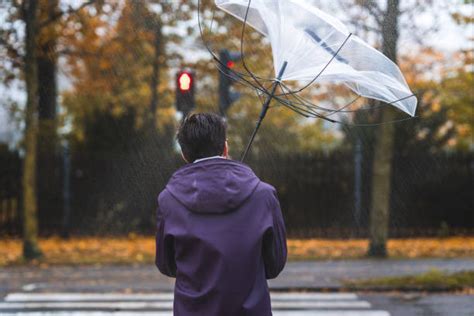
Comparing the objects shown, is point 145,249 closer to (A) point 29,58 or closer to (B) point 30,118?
(B) point 30,118

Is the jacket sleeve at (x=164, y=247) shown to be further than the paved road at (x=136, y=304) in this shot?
No

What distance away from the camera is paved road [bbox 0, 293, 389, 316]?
8.17 metres

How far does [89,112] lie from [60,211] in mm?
2329

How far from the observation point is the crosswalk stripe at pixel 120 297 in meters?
9.05

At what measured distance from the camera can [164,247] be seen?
296 centimetres

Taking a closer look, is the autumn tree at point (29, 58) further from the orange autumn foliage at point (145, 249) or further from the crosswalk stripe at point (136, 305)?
the crosswalk stripe at point (136, 305)

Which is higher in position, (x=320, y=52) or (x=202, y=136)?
(x=320, y=52)

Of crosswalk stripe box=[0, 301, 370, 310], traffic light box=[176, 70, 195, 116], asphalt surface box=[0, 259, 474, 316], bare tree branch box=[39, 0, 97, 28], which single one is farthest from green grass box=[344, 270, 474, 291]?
bare tree branch box=[39, 0, 97, 28]

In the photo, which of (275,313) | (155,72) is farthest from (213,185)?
(155,72)

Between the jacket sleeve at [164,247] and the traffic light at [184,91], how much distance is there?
28.4 feet

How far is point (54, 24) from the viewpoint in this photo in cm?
1384

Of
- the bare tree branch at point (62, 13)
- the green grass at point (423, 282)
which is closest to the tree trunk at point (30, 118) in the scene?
the bare tree branch at point (62, 13)

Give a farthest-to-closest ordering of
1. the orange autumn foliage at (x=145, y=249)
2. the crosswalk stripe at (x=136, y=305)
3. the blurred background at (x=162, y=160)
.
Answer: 1. the blurred background at (x=162, y=160)
2. the orange autumn foliage at (x=145, y=249)
3. the crosswalk stripe at (x=136, y=305)

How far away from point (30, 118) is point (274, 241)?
10313 millimetres
